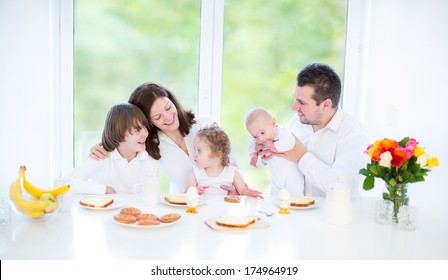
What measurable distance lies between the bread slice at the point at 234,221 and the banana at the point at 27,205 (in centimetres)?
60

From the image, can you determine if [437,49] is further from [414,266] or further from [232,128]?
[414,266]

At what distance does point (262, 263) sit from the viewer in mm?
1243

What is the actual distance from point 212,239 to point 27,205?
0.64 metres

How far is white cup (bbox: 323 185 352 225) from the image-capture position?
62.1 inches

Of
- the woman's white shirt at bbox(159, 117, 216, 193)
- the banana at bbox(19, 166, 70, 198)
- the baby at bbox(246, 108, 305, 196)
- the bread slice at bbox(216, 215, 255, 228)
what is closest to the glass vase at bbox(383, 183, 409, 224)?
the bread slice at bbox(216, 215, 255, 228)

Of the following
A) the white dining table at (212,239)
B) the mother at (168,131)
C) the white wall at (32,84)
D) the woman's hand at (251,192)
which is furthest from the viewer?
the white wall at (32,84)

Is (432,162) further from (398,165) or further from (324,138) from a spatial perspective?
(324,138)

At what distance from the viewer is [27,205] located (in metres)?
1.48

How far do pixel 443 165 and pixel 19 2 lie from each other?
9.33 ft

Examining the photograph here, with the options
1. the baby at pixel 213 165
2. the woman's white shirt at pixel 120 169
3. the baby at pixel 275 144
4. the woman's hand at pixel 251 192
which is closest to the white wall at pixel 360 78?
the woman's white shirt at pixel 120 169

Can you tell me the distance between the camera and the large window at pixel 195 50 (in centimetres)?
295

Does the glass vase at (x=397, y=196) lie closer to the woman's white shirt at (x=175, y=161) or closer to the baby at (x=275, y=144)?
the baby at (x=275, y=144)

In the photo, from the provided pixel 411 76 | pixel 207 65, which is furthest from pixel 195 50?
pixel 411 76

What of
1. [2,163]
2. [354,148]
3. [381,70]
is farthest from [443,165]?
[2,163]
